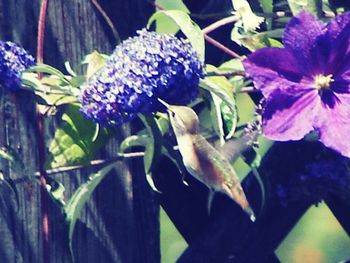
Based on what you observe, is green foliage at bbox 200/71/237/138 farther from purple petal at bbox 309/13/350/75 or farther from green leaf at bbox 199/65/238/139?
purple petal at bbox 309/13/350/75

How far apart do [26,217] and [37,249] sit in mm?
54

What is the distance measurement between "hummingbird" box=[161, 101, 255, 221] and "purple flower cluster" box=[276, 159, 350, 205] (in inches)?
13.1

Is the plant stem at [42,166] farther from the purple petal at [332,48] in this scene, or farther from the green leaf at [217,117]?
the purple petal at [332,48]

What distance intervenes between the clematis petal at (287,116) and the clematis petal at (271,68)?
1 centimetres

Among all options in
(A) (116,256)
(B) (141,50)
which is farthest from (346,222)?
(B) (141,50)

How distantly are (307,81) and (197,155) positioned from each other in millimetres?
196

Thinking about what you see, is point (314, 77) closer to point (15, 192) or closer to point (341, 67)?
point (341, 67)

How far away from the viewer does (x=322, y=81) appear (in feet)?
3.96

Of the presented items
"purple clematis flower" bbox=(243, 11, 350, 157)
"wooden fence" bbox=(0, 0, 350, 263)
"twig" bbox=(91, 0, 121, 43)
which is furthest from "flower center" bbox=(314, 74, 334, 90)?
"twig" bbox=(91, 0, 121, 43)

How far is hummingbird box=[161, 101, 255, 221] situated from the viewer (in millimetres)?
1099

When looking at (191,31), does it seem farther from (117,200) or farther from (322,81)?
(117,200)

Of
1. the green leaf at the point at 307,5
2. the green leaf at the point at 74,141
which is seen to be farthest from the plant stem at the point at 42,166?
the green leaf at the point at 307,5

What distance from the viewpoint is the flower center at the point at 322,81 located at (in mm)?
1205

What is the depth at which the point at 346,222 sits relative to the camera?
162 cm
